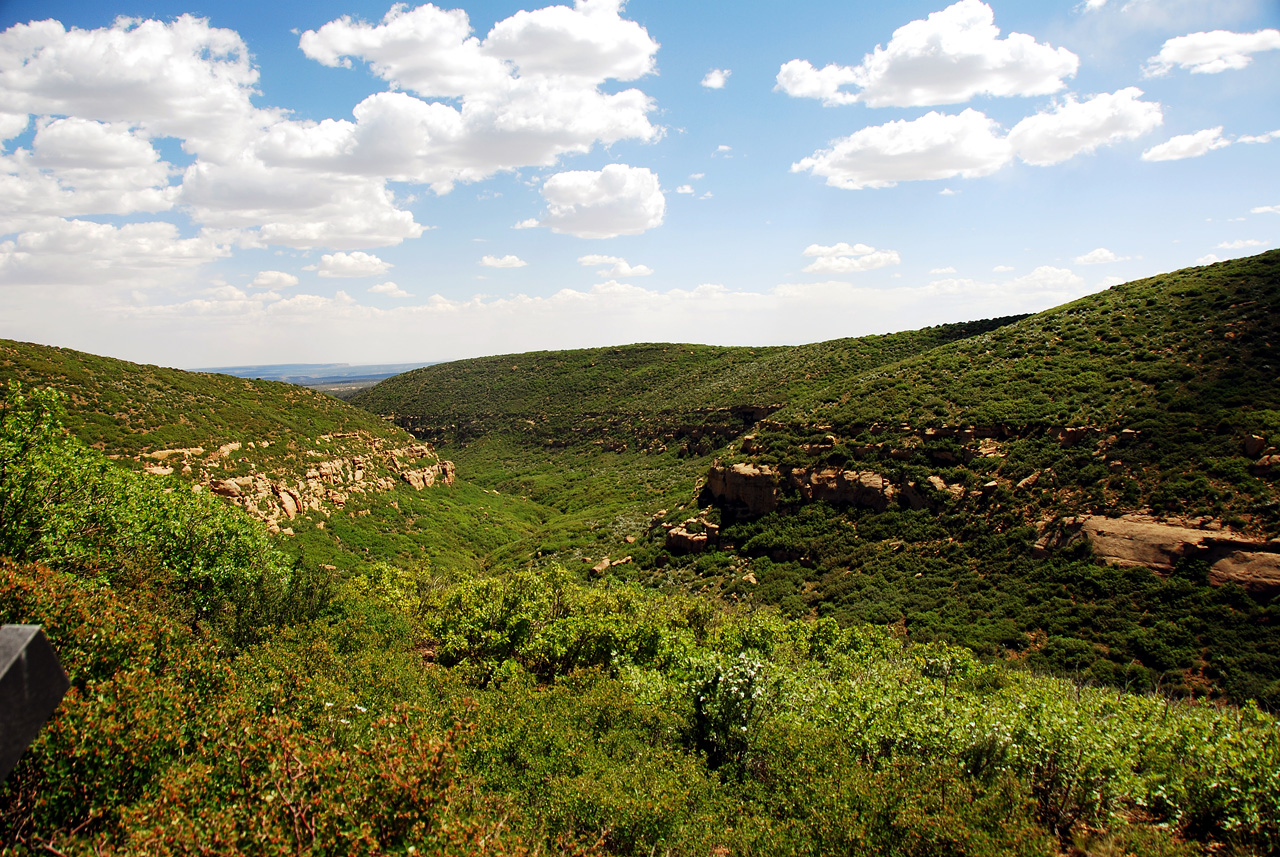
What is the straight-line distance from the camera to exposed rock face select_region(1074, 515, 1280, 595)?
80.2 feet

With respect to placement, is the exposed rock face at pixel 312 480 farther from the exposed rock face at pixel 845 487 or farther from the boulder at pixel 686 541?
the exposed rock face at pixel 845 487

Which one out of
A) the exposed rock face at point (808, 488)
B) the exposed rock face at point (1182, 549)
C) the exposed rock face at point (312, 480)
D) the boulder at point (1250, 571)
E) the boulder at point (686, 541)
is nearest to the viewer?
the boulder at point (1250, 571)

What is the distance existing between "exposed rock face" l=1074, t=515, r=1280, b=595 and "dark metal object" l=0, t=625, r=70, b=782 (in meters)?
36.2

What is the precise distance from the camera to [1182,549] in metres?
26.7

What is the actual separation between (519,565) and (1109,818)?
4212 cm

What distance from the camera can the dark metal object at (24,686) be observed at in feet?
11.4

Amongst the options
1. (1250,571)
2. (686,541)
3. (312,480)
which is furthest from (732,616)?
(312,480)

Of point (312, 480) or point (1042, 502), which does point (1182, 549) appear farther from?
point (312, 480)

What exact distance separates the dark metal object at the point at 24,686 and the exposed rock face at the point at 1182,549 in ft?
119

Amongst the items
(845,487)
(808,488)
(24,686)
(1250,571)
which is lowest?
(1250,571)

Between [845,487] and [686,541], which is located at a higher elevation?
[845,487]

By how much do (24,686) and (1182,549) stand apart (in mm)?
37112

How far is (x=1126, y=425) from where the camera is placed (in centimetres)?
3406

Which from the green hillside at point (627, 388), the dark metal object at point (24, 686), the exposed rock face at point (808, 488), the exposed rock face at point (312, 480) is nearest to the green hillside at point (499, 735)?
the dark metal object at point (24, 686)
